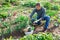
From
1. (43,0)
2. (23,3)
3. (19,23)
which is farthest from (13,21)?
(43,0)

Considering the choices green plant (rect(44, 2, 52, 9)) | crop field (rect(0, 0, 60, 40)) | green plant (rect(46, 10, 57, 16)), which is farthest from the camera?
green plant (rect(44, 2, 52, 9))

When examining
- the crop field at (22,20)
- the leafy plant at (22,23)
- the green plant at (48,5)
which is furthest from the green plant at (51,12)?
the leafy plant at (22,23)

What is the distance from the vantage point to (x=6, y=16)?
8.89m

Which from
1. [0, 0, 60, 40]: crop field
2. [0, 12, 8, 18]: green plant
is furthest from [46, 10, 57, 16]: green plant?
[0, 12, 8, 18]: green plant

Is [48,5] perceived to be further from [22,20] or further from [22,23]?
[22,23]

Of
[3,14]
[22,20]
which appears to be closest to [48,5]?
Answer: [3,14]

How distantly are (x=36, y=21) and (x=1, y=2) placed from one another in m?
2.80

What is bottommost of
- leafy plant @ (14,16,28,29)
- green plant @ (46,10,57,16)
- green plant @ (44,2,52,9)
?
green plant @ (46,10,57,16)

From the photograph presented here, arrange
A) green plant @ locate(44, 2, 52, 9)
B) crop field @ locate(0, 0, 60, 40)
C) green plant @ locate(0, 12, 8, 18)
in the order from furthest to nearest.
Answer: green plant @ locate(44, 2, 52, 9), green plant @ locate(0, 12, 8, 18), crop field @ locate(0, 0, 60, 40)

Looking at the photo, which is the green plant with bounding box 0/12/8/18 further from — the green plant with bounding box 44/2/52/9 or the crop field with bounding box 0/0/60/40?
the green plant with bounding box 44/2/52/9

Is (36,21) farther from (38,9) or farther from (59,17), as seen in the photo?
(59,17)

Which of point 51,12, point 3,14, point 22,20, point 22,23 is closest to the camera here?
point 22,23

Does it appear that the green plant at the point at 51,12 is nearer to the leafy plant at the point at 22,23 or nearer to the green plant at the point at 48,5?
the green plant at the point at 48,5

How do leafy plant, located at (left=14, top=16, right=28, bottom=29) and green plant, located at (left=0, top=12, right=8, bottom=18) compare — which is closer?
leafy plant, located at (left=14, top=16, right=28, bottom=29)
